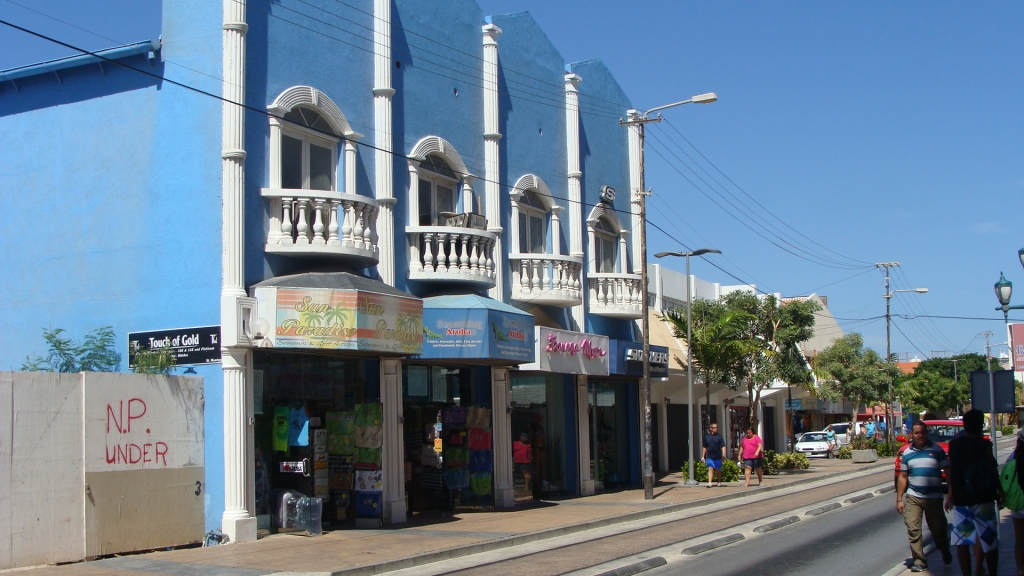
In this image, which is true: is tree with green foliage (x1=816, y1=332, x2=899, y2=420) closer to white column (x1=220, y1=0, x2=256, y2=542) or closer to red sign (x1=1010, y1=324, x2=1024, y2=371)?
red sign (x1=1010, y1=324, x2=1024, y2=371)

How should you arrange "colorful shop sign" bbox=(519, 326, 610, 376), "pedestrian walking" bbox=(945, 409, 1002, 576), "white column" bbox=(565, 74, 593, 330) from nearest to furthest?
"pedestrian walking" bbox=(945, 409, 1002, 576) < "colorful shop sign" bbox=(519, 326, 610, 376) < "white column" bbox=(565, 74, 593, 330)

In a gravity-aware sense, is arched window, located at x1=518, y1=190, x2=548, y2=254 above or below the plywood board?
above

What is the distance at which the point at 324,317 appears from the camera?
16.3m

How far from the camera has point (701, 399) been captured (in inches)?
1511

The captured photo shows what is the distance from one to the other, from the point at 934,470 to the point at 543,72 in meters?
16.4

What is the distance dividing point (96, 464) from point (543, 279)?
11818 mm

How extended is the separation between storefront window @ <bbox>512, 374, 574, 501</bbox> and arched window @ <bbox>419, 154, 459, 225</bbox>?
478 centimetres

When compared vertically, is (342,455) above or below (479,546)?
above

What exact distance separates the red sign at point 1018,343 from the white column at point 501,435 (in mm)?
10530

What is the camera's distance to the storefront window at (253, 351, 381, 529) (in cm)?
1698

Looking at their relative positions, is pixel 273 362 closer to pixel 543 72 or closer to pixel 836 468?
pixel 543 72

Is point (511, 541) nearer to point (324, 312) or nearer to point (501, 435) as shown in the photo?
point (324, 312)

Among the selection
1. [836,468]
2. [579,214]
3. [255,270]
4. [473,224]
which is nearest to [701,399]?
[836,468]

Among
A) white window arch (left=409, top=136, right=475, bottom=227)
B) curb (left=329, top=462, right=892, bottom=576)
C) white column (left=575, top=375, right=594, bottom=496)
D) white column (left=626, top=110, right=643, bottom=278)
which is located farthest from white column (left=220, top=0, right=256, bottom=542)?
white column (left=626, top=110, right=643, bottom=278)
